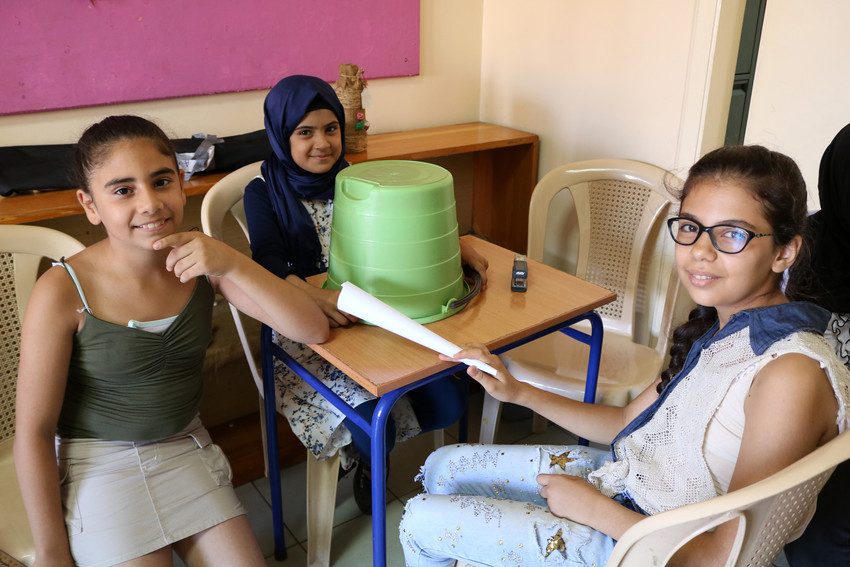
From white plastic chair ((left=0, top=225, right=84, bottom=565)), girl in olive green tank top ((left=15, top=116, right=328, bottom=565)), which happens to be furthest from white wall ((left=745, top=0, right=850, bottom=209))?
white plastic chair ((left=0, top=225, right=84, bottom=565))

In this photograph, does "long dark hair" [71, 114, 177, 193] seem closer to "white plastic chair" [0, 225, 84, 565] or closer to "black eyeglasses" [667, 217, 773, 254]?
"white plastic chair" [0, 225, 84, 565]

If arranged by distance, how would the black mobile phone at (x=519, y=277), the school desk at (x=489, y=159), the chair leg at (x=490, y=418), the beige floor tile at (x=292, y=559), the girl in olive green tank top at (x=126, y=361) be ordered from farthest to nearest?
the school desk at (x=489, y=159) < the chair leg at (x=490, y=418) < the beige floor tile at (x=292, y=559) < the black mobile phone at (x=519, y=277) < the girl in olive green tank top at (x=126, y=361)

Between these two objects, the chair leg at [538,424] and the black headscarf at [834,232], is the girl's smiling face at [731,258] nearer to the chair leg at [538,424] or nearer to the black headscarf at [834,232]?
the black headscarf at [834,232]

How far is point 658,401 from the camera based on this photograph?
1226mm

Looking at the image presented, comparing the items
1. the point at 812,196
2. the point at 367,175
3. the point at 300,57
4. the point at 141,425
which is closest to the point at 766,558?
the point at 367,175

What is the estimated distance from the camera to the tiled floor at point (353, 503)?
183 centimetres

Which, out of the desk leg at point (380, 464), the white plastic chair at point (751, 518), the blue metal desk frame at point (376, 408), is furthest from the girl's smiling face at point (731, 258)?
the desk leg at point (380, 464)

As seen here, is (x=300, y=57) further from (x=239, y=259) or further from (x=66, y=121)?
(x=239, y=259)

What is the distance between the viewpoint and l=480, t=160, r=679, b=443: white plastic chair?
6.40 feet

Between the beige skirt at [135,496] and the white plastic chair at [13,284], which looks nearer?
the beige skirt at [135,496]

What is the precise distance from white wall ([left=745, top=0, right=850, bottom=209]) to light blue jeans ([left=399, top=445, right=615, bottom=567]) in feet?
4.76

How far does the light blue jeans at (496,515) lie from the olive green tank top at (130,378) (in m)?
0.51

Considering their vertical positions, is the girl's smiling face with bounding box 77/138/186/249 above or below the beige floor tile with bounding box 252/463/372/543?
above

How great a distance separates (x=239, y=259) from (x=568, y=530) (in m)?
0.73
